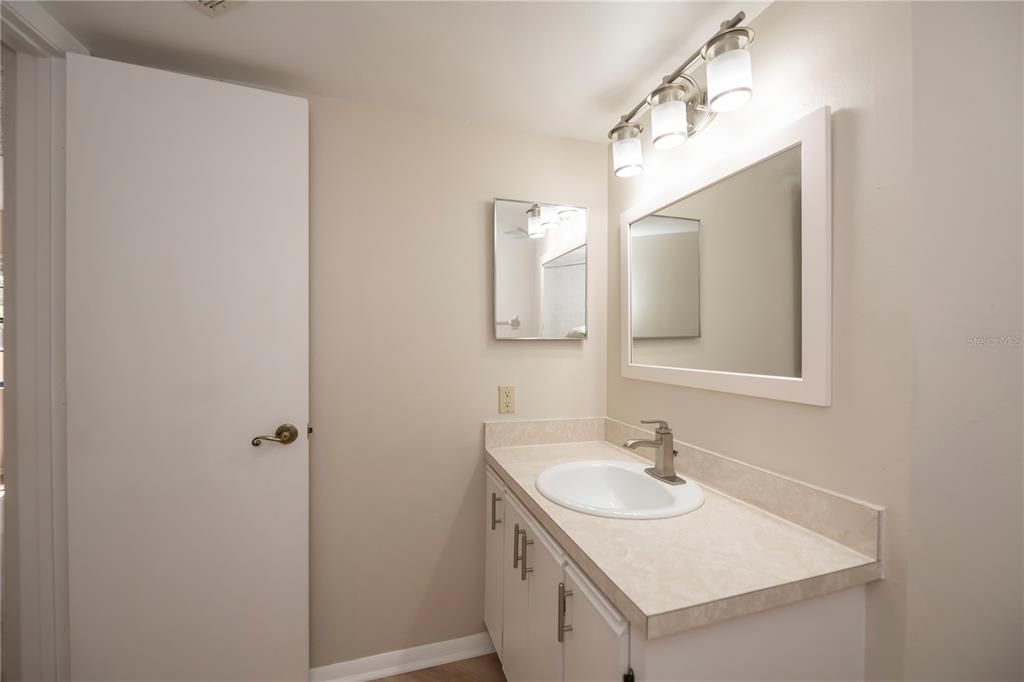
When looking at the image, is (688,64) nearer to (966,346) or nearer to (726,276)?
(726,276)

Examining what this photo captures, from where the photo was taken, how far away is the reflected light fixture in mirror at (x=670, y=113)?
4.11 ft

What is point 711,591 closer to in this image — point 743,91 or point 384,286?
point 743,91

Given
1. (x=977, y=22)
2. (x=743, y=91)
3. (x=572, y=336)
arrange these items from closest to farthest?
(x=977, y=22), (x=743, y=91), (x=572, y=336)

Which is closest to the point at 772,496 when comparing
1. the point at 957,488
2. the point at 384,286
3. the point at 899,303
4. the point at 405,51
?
the point at 957,488

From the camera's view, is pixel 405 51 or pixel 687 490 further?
pixel 405 51

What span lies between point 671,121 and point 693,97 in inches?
6.4

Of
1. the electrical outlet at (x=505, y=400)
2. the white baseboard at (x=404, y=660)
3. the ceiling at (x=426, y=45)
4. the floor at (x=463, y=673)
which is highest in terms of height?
the ceiling at (x=426, y=45)

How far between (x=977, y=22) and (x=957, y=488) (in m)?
1.01

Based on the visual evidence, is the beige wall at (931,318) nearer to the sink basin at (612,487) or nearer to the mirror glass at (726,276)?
the mirror glass at (726,276)

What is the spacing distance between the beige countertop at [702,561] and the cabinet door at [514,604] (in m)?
0.24

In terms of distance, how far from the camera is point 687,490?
1244 mm

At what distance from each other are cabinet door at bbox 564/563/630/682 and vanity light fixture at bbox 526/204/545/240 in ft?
4.26

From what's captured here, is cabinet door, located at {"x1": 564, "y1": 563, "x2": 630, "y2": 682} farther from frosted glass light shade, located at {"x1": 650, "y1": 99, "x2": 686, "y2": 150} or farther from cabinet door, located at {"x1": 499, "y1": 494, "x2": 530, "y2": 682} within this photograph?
frosted glass light shade, located at {"x1": 650, "y1": 99, "x2": 686, "y2": 150}

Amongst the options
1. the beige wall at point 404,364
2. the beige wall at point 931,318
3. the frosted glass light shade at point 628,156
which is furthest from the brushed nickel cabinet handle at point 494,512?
the frosted glass light shade at point 628,156
